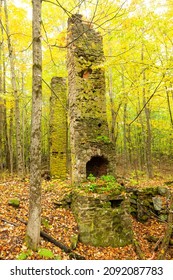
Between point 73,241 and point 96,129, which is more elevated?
point 96,129

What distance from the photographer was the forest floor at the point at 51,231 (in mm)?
4562

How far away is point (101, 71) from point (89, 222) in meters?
5.68

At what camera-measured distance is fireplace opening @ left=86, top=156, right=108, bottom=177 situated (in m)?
8.09

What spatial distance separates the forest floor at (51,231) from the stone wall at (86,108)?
142 centimetres

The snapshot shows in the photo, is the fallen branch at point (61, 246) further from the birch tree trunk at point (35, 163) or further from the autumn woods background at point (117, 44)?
the autumn woods background at point (117, 44)

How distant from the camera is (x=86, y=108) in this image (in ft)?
26.0

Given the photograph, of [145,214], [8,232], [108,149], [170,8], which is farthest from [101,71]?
[8,232]

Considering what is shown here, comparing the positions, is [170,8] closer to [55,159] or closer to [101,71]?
[101,71]

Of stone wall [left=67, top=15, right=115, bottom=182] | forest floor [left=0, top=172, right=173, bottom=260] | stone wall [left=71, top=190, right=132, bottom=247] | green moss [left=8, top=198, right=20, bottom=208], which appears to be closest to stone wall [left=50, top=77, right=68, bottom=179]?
forest floor [left=0, top=172, right=173, bottom=260]

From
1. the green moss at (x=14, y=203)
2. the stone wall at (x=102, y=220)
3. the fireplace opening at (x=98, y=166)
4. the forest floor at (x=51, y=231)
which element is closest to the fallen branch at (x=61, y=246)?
the forest floor at (x=51, y=231)

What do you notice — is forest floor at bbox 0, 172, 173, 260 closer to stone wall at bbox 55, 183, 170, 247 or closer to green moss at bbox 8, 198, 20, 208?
green moss at bbox 8, 198, 20, 208

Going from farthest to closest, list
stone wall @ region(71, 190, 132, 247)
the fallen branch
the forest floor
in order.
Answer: stone wall @ region(71, 190, 132, 247)
the fallen branch
the forest floor

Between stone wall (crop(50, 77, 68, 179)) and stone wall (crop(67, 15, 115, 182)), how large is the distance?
10.6 feet

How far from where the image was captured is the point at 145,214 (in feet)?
26.9
